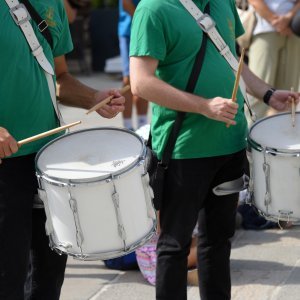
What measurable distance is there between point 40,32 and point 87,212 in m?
0.68

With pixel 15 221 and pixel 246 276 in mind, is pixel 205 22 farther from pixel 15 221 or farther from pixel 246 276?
pixel 246 276

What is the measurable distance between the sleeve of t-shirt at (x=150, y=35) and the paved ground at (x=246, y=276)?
1.47m

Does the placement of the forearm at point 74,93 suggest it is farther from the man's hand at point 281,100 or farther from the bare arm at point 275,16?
the bare arm at point 275,16

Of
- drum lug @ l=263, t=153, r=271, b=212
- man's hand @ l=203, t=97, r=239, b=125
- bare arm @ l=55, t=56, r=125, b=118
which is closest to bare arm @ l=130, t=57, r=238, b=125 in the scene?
man's hand @ l=203, t=97, r=239, b=125

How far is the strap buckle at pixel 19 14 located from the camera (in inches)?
111

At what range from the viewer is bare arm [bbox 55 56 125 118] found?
311cm

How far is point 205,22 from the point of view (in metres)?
3.14

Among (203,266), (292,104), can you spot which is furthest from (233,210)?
(292,104)

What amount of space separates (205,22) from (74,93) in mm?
578

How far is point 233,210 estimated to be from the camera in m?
3.46

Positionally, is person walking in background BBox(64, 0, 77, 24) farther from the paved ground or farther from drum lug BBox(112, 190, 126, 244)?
drum lug BBox(112, 190, 126, 244)

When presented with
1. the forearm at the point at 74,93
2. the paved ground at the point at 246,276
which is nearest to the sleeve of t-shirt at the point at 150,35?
the forearm at the point at 74,93

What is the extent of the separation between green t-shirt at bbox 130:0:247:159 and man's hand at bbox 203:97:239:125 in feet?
0.51

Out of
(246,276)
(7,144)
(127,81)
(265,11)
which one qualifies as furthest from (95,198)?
(127,81)
